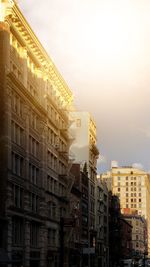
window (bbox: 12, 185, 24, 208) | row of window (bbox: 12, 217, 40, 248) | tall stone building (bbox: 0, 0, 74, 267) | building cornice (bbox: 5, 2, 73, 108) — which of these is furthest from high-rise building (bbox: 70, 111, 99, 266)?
window (bbox: 12, 185, 24, 208)

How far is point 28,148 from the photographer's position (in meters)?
71.9

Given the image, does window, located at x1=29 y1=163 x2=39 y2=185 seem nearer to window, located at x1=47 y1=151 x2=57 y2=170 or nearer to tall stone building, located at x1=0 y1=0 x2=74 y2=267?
tall stone building, located at x1=0 y1=0 x2=74 y2=267

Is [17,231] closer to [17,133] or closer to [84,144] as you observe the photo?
[17,133]

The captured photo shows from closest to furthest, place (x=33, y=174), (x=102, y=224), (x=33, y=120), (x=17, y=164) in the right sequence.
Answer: (x=17, y=164)
(x=33, y=174)
(x=33, y=120)
(x=102, y=224)

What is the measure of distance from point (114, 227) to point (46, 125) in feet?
279

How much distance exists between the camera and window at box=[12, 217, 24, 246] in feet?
211

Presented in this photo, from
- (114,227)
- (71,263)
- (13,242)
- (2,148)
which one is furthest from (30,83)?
(114,227)

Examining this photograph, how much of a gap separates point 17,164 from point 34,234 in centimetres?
1110

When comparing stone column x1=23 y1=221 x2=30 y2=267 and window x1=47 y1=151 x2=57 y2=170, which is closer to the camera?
stone column x1=23 y1=221 x2=30 y2=267

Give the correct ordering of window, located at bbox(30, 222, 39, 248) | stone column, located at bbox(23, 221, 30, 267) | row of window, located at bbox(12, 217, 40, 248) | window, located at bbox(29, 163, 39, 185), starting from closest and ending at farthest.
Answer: row of window, located at bbox(12, 217, 40, 248), stone column, located at bbox(23, 221, 30, 267), window, located at bbox(30, 222, 39, 248), window, located at bbox(29, 163, 39, 185)

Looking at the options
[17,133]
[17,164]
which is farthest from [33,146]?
[17,164]

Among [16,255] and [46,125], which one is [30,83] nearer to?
[46,125]

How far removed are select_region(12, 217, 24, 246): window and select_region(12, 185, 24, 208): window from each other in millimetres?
1722

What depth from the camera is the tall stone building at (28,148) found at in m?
63.0
